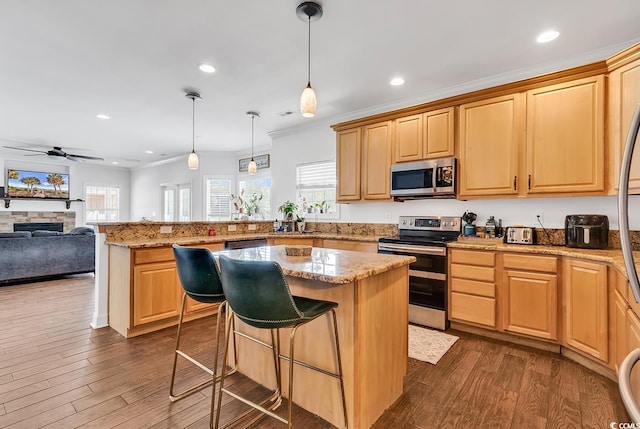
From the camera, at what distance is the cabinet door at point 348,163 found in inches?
171

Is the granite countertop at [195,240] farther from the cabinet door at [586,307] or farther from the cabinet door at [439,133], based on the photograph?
the cabinet door at [586,307]

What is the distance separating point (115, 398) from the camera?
2078mm

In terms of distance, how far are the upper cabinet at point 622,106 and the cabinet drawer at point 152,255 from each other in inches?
164

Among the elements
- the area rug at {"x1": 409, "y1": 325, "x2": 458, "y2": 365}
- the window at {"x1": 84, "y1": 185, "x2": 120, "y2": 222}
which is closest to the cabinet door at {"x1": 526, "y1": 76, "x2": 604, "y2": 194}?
the area rug at {"x1": 409, "y1": 325, "x2": 458, "y2": 365}

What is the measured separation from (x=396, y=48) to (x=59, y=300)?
17.1ft

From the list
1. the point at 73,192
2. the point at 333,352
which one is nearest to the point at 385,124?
the point at 333,352

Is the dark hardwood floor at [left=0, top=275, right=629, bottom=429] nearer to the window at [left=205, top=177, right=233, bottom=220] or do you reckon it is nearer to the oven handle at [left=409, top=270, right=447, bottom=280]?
the oven handle at [left=409, top=270, right=447, bottom=280]

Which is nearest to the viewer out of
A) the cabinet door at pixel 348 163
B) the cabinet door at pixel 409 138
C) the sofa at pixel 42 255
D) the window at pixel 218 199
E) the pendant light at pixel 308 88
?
the pendant light at pixel 308 88

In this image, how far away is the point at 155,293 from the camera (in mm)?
3248

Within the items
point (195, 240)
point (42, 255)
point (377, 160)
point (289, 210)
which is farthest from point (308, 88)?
point (42, 255)

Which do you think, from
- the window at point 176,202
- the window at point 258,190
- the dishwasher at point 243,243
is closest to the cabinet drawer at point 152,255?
the dishwasher at point 243,243

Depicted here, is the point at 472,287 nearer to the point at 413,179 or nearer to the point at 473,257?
the point at 473,257

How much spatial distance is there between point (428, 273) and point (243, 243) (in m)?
2.29

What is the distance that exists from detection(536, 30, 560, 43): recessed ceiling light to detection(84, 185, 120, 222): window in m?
10.8
